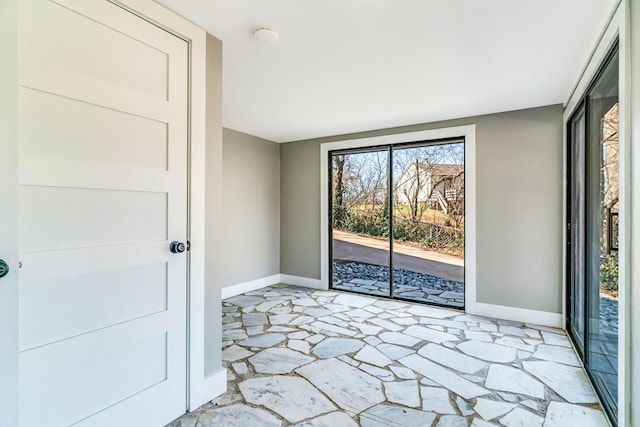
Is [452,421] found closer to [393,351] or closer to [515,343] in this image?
[393,351]

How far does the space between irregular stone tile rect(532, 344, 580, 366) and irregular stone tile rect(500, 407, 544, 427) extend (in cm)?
89

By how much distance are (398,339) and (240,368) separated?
4.76 ft

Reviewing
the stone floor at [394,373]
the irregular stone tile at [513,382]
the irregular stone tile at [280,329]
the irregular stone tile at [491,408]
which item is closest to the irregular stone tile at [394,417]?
the stone floor at [394,373]

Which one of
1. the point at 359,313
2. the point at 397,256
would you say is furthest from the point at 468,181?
the point at 359,313

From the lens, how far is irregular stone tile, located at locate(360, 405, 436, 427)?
1817mm

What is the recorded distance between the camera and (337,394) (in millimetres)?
2105

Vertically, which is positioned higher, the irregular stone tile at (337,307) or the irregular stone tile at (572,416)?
the irregular stone tile at (337,307)

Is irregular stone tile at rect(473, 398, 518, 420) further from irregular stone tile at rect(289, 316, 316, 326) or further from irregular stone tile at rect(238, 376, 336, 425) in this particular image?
irregular stone tile at rect(289, 316, 316, 326)

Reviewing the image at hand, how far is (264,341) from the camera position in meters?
2.94

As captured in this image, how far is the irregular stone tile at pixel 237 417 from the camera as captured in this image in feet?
5.89

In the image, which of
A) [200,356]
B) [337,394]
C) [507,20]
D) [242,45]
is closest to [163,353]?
[200,356]

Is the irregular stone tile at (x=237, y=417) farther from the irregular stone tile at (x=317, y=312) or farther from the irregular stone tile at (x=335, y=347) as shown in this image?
the irregular stone tile at (x=317, y=312)

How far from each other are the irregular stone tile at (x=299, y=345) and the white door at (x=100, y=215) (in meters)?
1.10

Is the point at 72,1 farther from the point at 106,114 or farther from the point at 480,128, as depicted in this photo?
the point at 480,128
